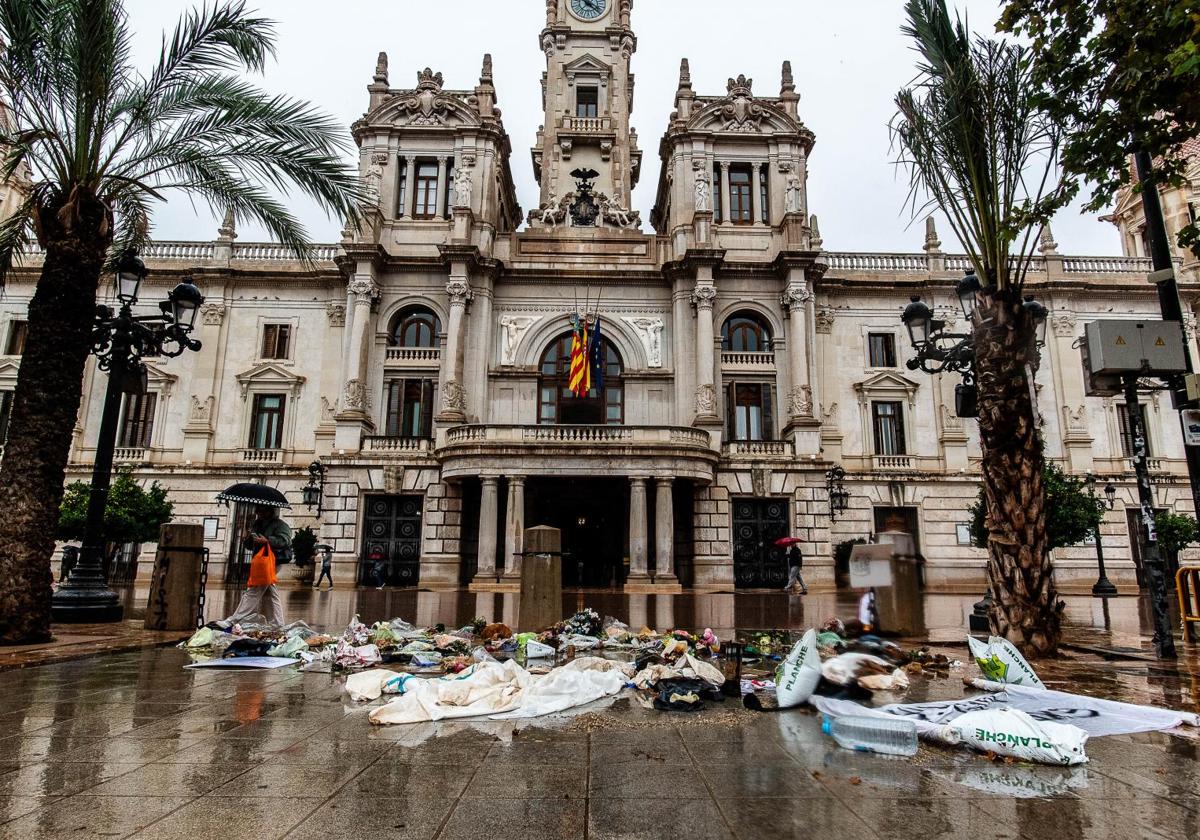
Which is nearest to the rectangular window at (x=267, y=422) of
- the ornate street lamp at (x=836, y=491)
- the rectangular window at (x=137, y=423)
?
the rectangular window at (x=137, y=423)

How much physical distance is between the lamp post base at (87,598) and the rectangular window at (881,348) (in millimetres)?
27205

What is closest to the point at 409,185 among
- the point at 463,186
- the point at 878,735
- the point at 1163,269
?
the point at 463,186

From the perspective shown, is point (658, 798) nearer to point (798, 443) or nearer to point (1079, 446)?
point (798, 443)

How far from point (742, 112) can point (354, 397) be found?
802 inches

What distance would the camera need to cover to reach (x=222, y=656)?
7.73 meters

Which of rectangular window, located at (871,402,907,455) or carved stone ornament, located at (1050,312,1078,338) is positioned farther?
carved stone ornament, located at (1050,312,1078,338)

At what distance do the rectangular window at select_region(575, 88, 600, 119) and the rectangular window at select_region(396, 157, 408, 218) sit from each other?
8.88m

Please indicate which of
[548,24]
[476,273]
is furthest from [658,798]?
[548,24]

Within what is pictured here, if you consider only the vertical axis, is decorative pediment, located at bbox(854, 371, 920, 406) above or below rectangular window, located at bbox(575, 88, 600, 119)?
below

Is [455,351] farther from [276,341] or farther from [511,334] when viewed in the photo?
[276,341]

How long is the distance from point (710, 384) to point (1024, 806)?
940 inches

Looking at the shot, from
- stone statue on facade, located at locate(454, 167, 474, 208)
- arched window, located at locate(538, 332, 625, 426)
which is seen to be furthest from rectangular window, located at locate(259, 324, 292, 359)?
arched window, located at locate(538, 332, 625, 426)

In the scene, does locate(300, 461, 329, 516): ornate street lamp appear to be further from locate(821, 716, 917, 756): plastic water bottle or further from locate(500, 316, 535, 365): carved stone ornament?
locate(821, 716, 917, 756): plastic water bottle

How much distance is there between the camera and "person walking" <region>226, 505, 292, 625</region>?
385 inches
